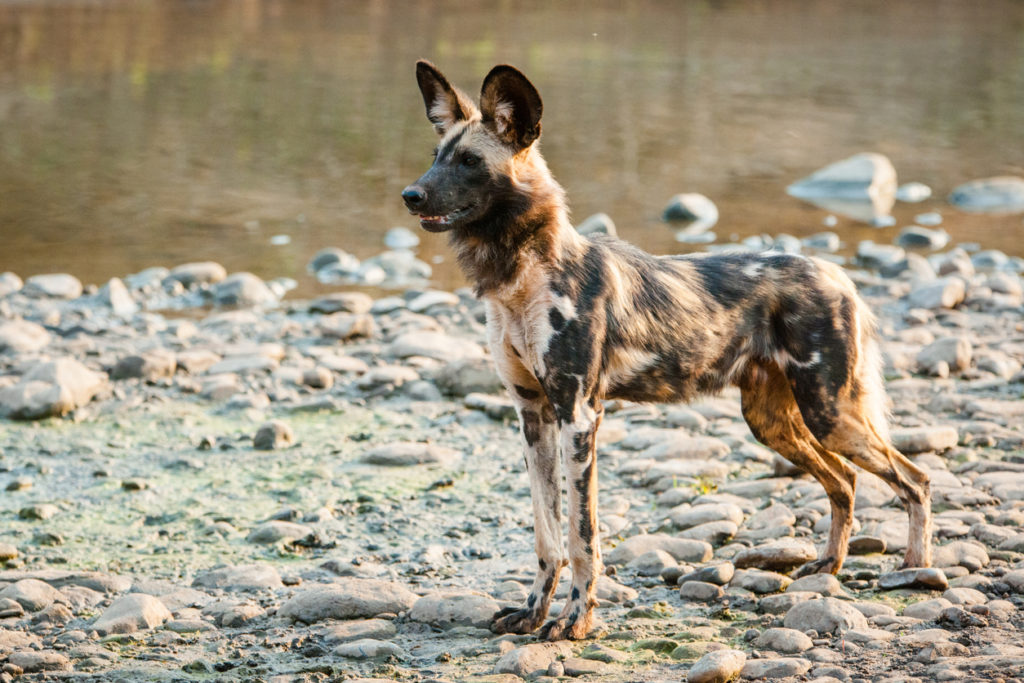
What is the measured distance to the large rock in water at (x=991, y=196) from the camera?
57.0ft

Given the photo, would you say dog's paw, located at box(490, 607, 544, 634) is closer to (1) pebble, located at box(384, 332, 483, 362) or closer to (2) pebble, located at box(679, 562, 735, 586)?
(2) pebble, located at box(679, 562, 735, 586)

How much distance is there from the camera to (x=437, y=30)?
37.8 meters

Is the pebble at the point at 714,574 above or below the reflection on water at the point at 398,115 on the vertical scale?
below

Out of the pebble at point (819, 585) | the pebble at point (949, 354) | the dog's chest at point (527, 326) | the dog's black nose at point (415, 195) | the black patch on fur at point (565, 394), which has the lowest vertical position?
the pebble at point (819, 585)

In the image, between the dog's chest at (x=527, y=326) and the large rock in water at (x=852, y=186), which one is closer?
the dog's chest at (x=527, y=326)

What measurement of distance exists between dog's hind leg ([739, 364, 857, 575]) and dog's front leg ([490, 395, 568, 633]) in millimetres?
1091

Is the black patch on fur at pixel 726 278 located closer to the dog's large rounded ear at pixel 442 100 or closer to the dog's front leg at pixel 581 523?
the dog's front leg at pixel 581 523

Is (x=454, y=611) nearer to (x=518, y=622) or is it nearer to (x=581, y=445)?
(x=518, y=622)

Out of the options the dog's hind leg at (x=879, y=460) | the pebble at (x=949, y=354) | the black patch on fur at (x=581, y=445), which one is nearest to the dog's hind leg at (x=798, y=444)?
the dog's hind leg at (x=879, y=460)

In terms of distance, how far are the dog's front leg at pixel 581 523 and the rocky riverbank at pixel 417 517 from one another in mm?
162

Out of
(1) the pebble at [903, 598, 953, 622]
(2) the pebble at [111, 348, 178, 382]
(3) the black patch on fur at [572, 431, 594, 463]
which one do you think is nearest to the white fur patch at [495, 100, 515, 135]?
(3) the black patch on fur at [572, 431, 594, 463]

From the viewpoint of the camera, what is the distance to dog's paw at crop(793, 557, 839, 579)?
20.0 ft

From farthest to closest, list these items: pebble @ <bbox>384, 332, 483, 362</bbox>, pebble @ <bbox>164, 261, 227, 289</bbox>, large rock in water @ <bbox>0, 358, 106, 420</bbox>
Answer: pebble @ <bbox>164, 261, 227, 289</bbox> → pebble @ <bbox>384, 332, 483, 362</bbox> → large rock in water @ <bbox>0, 358, 106, 420</bbox>

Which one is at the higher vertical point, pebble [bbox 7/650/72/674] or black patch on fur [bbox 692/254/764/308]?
black patch on fur [bbox 692/254/764/308]
